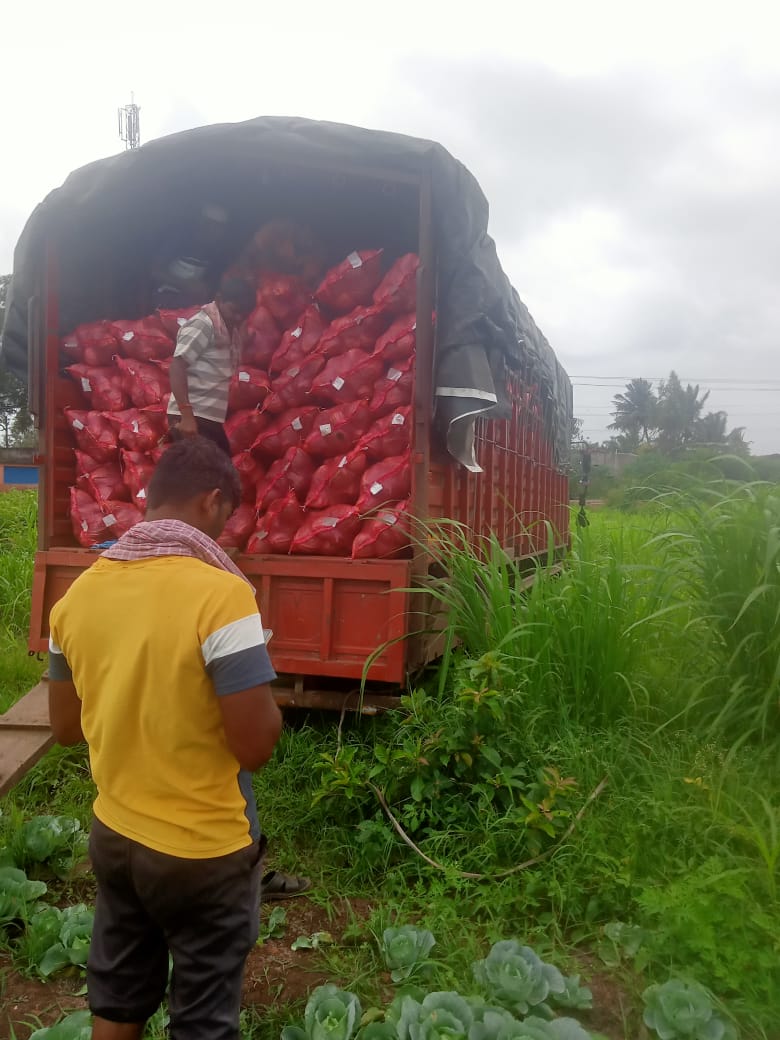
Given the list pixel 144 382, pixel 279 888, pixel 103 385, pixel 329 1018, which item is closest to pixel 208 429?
pixel 144 382

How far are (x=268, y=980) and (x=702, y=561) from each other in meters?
2.22

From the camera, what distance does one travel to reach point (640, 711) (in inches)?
132

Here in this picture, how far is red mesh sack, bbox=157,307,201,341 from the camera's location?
4.33 meters

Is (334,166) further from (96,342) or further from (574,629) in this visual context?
(574,629)

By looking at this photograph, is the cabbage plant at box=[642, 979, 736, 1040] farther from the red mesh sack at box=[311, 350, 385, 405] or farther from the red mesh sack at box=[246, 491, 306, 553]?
the red mesh sack at box=[311, 350, 385, 405]

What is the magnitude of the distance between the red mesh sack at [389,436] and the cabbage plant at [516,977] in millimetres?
1949

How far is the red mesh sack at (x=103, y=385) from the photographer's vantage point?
4.27 metres

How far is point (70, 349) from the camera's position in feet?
14.2

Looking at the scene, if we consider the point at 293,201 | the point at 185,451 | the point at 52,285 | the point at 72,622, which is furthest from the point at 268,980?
the point at 293,201

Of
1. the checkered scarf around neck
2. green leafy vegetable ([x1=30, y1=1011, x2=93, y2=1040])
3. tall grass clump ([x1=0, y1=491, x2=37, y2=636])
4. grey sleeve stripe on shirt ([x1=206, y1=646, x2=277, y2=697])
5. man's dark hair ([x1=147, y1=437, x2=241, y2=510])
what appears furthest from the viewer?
tall grass clump ([x1=0, y1=491, x2=37, y2=636])

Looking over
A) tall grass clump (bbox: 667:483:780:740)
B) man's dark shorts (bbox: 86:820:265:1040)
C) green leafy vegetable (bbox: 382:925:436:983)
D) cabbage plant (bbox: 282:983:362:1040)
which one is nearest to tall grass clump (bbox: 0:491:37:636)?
green leafy vegetable (bbox: 382:925:436:983)

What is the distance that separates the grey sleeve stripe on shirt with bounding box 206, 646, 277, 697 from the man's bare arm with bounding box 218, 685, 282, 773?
0.01 meters

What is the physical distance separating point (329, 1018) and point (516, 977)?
520 mm

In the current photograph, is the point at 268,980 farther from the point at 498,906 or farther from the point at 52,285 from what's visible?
the point at 52,285
